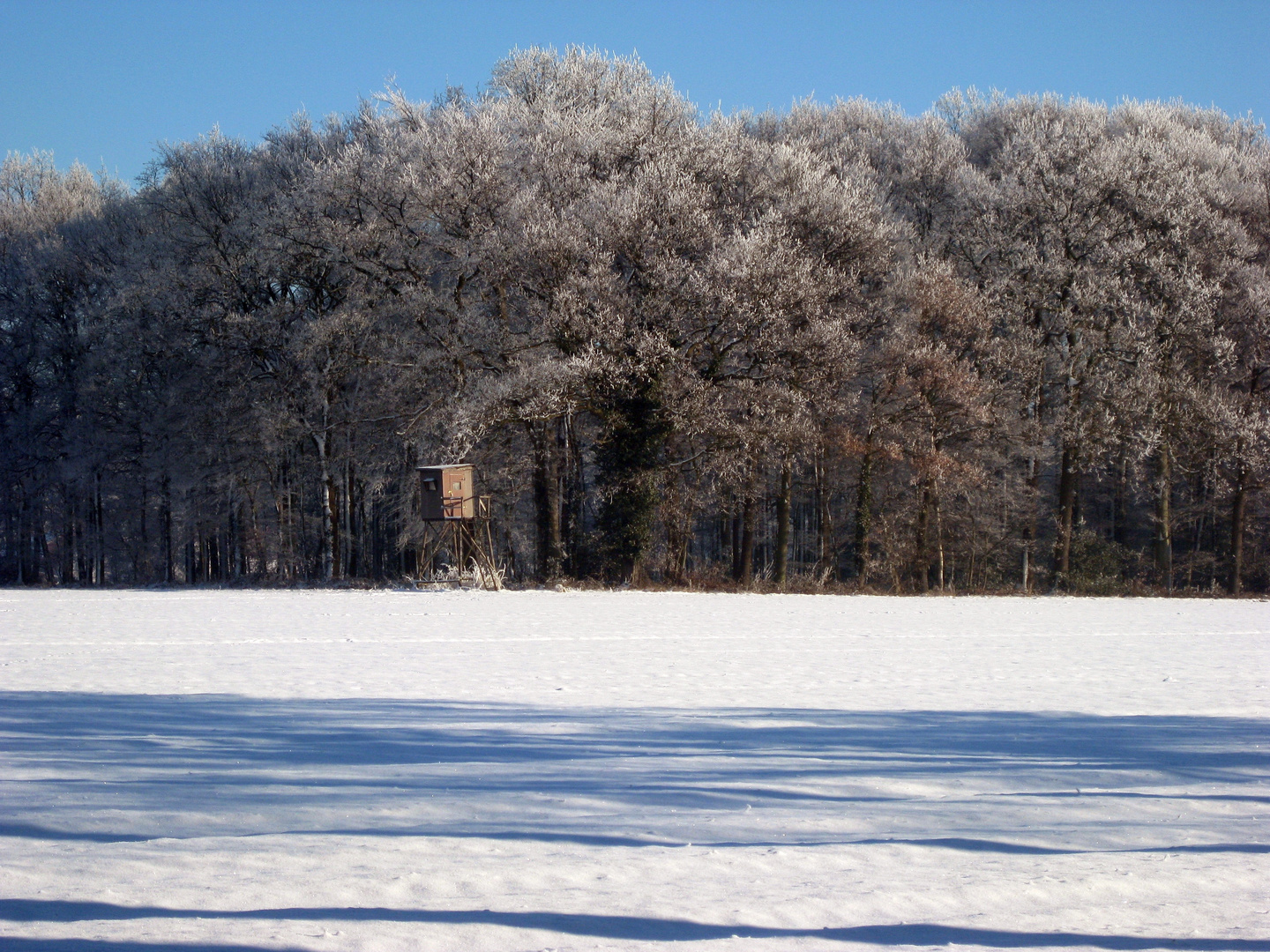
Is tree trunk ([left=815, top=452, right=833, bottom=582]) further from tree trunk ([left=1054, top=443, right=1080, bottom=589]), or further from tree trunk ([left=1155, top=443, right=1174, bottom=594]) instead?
tree trunk ([left=1155, top=443, right=1174, bottom=594])

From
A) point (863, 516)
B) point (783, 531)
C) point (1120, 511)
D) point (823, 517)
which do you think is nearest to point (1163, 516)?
point (1120, 511)

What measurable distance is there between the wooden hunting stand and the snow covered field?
451 inches

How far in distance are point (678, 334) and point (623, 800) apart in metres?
20.5

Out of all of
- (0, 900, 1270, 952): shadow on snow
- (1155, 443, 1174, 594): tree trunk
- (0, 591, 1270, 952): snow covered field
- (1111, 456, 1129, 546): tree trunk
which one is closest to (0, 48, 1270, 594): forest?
(1155, 443, 1174, 594): tree trunk

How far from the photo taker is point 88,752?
652 cm

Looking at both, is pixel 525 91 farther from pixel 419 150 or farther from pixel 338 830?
pixel 338 830

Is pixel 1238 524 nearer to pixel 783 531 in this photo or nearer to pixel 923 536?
pixel 923 536

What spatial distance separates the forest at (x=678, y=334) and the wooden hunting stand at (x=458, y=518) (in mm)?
1301

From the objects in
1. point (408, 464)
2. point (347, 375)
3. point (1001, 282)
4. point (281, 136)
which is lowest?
point (408, 464)

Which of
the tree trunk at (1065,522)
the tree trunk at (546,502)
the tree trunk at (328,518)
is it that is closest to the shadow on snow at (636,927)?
the tree trunk at (546,502)

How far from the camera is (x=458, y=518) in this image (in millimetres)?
23719

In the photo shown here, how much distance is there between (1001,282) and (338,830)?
1097 inches

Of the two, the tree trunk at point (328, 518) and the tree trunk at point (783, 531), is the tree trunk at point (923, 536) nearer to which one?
the tree trunk at point (783, 531)

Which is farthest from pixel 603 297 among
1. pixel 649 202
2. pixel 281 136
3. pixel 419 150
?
pixel 281 136
